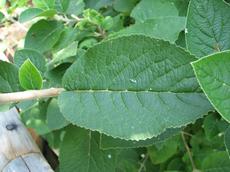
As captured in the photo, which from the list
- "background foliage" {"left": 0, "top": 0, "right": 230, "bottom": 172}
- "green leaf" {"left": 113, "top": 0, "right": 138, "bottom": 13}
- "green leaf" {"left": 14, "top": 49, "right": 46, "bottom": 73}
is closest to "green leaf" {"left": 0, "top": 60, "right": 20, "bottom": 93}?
"background foliage" {"left": 0, "top": 0, "right": 230, "bottom": 172}

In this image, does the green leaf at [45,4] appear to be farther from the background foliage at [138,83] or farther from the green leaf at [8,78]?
the green leaf at [8,78]

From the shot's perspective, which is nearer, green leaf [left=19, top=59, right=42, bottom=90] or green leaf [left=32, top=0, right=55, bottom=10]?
green leaf [left=19, top=59, right=42, bottom=90]

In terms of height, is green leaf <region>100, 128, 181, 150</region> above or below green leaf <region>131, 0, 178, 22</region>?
below

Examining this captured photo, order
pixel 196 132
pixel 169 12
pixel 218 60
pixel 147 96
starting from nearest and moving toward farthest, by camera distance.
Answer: pixel 218 60 < pixel 147 96 < pixel 169 12 < pixel 196 132

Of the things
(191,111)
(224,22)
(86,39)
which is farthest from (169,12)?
(191,111)

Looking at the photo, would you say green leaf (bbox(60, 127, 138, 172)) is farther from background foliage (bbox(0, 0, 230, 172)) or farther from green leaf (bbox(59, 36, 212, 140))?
green leaf (bbox(59, 36, 212, 140))

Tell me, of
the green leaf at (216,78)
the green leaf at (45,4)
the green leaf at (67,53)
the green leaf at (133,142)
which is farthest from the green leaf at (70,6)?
the green leaf at (216,78)

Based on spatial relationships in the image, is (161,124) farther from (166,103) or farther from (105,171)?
(105,171)
